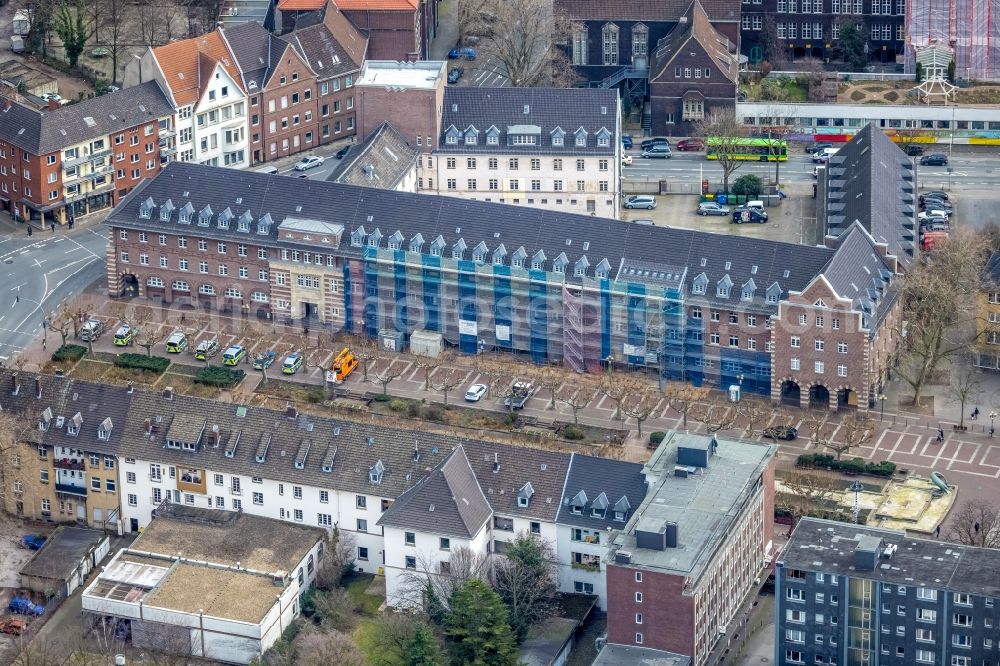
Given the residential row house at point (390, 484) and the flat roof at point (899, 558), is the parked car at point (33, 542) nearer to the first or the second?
the residential row house at point (390, 484)

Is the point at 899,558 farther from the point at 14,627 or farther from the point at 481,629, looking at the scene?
the point at 14,627

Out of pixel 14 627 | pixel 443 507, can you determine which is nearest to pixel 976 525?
pixel 443 507

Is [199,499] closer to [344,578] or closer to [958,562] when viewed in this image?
[344,578]

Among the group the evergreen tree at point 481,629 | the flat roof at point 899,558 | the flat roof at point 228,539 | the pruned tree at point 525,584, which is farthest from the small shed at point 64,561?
the flat roof at point 899,558

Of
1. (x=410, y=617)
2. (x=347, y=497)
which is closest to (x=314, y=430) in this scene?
(x=347, y=497)

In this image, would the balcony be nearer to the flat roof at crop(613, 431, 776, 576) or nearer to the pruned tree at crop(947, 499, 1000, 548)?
the flat roof at crop(613, 431, 776, 576)

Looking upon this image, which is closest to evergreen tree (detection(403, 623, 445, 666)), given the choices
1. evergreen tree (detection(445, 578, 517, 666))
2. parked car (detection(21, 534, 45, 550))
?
evergreen tree (detection(445, 578, 517, 666))

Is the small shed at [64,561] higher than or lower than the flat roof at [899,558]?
lower
